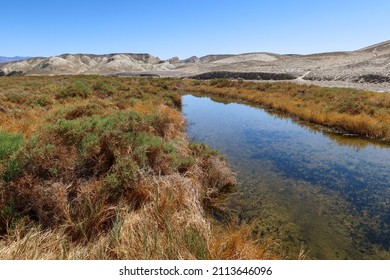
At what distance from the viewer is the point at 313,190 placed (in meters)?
8.85

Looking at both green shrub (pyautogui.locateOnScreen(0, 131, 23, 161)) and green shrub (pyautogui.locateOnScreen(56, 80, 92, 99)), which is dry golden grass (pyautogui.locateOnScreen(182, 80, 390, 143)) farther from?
green shrub (pyautogui.locateOnScreen(0, 131, 23, 161))

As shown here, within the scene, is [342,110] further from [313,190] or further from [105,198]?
[105,198]

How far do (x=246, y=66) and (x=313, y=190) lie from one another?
257 ft

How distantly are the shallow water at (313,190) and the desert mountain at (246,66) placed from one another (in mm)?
32362

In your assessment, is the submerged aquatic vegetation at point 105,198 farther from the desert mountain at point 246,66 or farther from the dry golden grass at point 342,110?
the desert mountain at point 246,66

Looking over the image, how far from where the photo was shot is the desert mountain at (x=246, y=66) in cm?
4984

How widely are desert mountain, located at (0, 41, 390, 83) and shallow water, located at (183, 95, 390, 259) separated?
1274 inches

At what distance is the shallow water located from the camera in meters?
6.34

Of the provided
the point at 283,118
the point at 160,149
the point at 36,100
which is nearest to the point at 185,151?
the point at 160,149

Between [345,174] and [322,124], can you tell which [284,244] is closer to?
[345,174]

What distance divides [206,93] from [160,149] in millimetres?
36035

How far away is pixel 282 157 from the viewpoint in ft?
39.9

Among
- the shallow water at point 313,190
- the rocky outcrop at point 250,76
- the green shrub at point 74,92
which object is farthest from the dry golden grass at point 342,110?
the rocky outcrop at point 250,76
